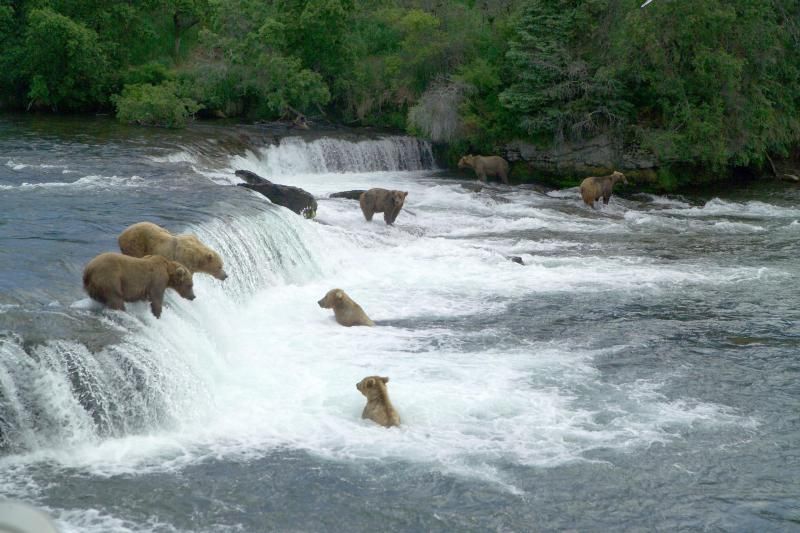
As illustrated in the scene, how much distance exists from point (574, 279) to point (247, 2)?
1982 cm

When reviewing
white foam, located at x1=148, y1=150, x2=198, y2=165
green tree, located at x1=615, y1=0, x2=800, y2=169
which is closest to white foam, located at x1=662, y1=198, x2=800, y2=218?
green tree, located at x1=615, y1=0, x2=800, y2=169

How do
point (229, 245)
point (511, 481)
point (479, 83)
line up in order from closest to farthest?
point (511, 481)
point (229, 245)
point (479, 83)

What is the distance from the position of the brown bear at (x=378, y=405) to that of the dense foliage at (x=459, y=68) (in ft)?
57.6

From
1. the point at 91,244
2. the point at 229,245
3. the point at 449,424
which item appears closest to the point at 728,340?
the point at 449,424

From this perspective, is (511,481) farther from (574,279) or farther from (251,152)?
(251,152)

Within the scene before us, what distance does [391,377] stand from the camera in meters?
9.55

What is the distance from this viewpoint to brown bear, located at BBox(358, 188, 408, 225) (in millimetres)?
18000

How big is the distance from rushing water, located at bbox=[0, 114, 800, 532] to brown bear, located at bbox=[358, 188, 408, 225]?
479mm

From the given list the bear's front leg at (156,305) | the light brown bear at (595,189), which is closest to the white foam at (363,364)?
the bear's front leg at (156,305)

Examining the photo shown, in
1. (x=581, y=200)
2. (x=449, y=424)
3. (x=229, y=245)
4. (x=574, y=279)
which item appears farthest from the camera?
(x=581, y=200)

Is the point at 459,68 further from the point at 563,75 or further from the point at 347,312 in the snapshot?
the point at 347,312

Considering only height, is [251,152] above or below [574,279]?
above

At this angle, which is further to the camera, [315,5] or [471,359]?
[315,5]

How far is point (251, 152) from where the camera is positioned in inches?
971
